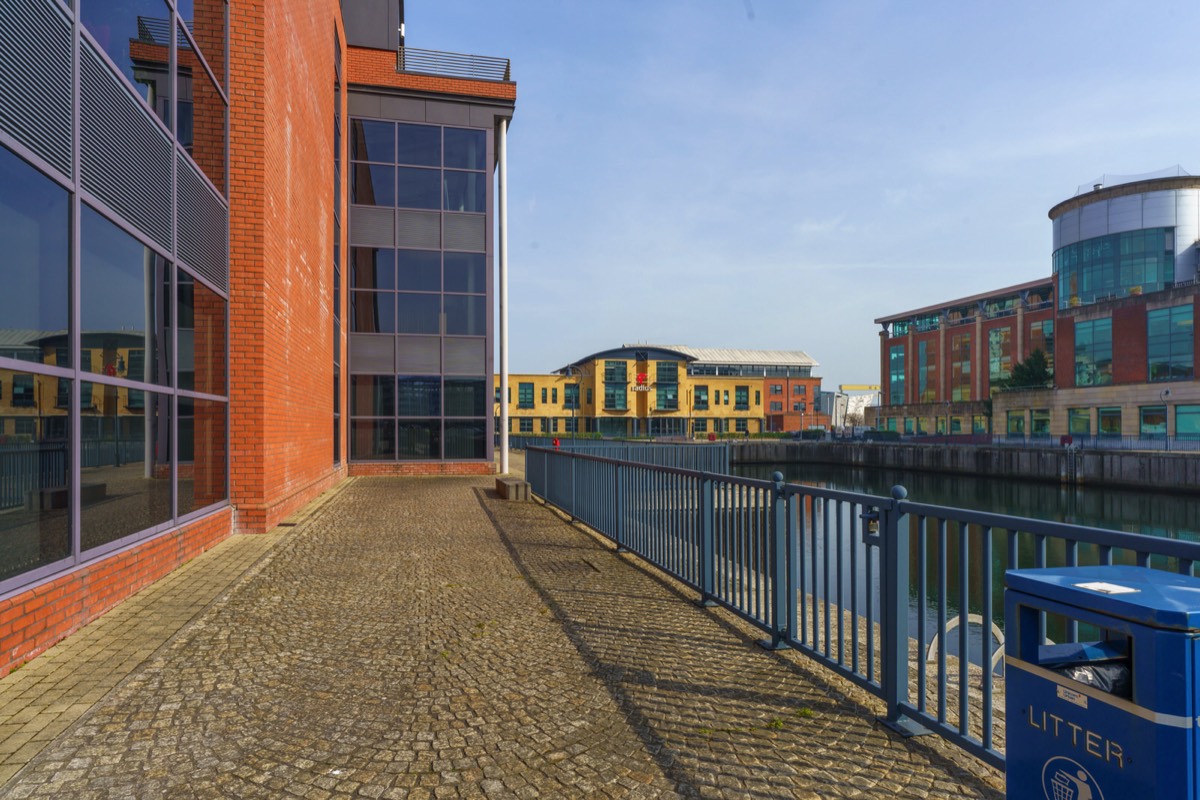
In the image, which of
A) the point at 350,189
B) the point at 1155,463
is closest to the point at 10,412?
the point at 350,189

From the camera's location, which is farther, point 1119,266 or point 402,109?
point 1119,266

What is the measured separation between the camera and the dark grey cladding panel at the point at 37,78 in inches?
185

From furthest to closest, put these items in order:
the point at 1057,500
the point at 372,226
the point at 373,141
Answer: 1. the point at 1057,500
2. the point at 373,141
3. the point at 372,226

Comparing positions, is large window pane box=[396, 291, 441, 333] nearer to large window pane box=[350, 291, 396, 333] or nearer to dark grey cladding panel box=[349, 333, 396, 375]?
large window pane box=[350, 291, 396, 333]

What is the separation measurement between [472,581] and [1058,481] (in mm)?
47535

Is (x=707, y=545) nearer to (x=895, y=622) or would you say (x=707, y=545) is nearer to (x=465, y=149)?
(x=895, y=622)

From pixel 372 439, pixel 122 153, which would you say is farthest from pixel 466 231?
pixel 122 153

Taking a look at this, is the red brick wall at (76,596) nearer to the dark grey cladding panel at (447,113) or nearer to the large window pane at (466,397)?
the large window pane at (466,397)

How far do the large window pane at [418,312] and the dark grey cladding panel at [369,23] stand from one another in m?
8.66

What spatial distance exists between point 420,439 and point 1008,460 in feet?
139

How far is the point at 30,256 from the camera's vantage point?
5078 millimetres

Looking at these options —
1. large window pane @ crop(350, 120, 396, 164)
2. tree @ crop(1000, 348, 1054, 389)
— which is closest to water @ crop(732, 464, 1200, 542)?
→ large window pane @ crop(350, 120, 396, 164)

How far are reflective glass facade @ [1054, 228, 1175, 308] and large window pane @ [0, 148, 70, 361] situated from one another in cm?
6861

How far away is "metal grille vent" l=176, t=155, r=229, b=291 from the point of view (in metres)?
8.44
